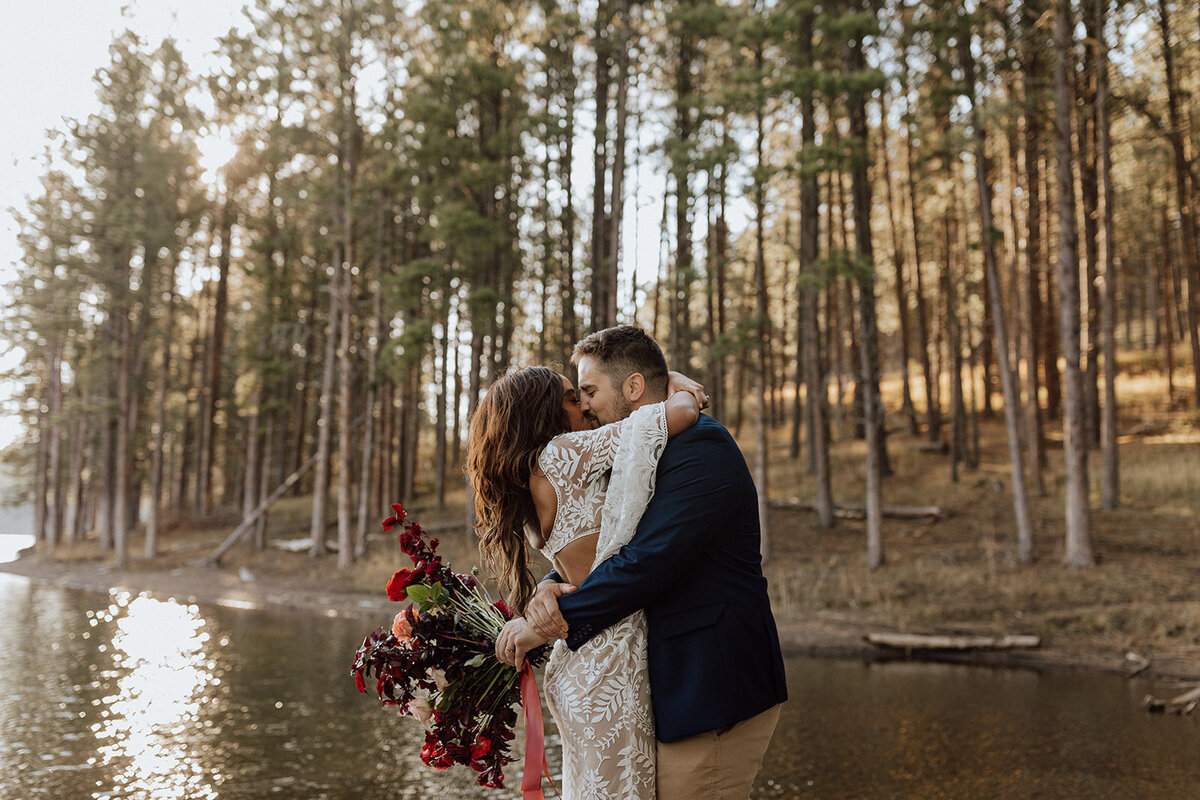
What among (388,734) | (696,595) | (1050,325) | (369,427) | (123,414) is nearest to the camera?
(696,595)

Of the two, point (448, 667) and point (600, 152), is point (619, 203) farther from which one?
point (448, 667)

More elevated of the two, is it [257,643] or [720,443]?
[720,443]

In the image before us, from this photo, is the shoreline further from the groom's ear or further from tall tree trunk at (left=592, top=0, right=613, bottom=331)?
the groom's ear

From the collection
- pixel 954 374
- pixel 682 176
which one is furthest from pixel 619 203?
pixel 954 374

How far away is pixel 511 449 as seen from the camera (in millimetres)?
2445

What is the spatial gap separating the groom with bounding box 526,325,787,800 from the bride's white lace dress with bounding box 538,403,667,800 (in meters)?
0.04

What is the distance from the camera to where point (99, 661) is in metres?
11.7

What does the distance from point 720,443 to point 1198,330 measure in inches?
992

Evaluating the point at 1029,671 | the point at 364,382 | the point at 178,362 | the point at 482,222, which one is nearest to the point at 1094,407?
the point at 1029,671

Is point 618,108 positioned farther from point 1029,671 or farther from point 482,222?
point 1029,671

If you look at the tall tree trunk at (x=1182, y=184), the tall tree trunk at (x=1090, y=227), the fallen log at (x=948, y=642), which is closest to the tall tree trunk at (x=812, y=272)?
the tall tree trunk at (x=1090, y=227)

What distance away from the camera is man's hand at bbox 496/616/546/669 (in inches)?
89.5

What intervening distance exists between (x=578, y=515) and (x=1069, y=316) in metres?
14.7

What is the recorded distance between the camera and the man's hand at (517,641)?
2273 mm
